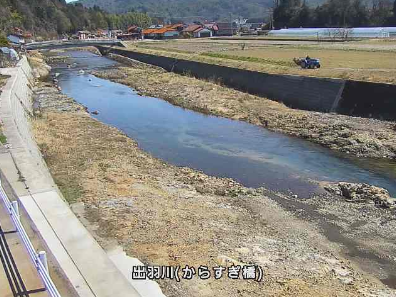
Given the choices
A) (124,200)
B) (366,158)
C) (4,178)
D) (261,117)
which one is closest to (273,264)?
(124,200)

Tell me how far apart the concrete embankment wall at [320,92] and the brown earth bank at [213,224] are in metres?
12.6

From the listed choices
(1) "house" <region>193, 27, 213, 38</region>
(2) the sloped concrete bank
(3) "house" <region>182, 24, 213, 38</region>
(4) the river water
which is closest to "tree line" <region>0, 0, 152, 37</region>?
(3) "house" <region>182, 24, 213, 38</region>

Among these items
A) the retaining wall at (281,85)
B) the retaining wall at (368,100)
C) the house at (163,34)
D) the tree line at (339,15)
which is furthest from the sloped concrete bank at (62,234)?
the house at (163,34)

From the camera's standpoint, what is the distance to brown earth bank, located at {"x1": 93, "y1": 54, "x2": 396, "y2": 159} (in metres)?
20.1

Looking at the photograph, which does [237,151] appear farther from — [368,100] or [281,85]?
[281,85]

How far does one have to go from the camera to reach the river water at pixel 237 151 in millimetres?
16609

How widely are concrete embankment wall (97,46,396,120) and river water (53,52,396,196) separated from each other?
5.61 m

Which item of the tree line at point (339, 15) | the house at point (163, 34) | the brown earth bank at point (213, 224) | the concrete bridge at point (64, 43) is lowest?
the brown earth bank at point (213, 224)

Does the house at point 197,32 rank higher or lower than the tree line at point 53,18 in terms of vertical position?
lower

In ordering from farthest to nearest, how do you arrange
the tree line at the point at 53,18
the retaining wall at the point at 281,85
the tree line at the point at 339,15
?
the tree line at the point at 53,18
the tree line at the point at 339,15
the retaining wall at the point at 281,85

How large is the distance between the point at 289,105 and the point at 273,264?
21412mm

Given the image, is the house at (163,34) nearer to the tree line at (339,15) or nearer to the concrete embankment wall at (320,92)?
the tree line at (339,15)

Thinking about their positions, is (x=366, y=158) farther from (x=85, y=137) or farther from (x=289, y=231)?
(x=85, y=137)

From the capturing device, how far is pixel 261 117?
26453 millimetres
